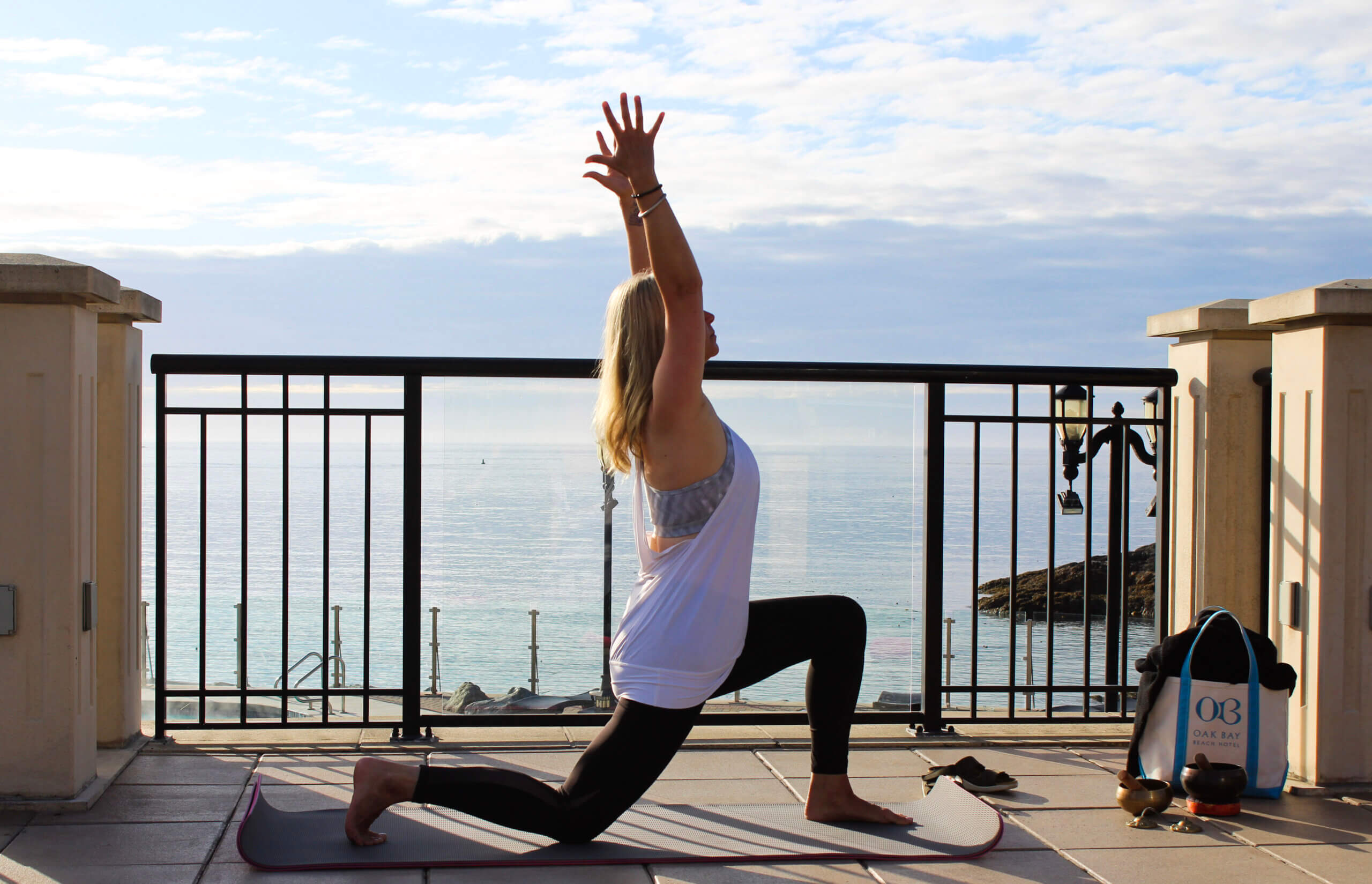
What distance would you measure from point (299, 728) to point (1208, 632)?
3.16 meters

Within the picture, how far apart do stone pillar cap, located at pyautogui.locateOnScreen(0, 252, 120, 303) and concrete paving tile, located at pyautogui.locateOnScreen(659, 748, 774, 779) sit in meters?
2.27

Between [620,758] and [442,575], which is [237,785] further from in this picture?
[620,758]

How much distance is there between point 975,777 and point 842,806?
644mm

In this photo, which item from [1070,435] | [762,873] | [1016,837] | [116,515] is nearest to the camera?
[762,873]

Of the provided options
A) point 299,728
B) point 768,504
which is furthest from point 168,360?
point 768,504

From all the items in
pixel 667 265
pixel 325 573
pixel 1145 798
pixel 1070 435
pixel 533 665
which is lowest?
pixel 1145 798

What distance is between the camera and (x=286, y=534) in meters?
4.24

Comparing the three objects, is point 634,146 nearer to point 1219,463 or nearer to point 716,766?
point 716,766

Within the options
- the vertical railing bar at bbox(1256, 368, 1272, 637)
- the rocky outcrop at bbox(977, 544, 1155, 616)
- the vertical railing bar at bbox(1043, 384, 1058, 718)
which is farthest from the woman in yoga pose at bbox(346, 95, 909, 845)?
the rocky outcrop at bbox(977, 544, 1155, 616)

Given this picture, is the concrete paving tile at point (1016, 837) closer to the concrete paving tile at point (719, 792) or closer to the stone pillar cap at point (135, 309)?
the concrete paving tile at point (719, 792)

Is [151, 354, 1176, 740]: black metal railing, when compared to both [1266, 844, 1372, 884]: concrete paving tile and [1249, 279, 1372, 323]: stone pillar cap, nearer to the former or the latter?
[1249, 279, 1372, 323]: stone pillar cap

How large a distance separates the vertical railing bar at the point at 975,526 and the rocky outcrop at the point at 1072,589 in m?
15.6

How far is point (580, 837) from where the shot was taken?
2.89m

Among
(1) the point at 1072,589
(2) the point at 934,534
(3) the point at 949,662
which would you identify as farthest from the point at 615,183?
(1) the point at 1072,589
